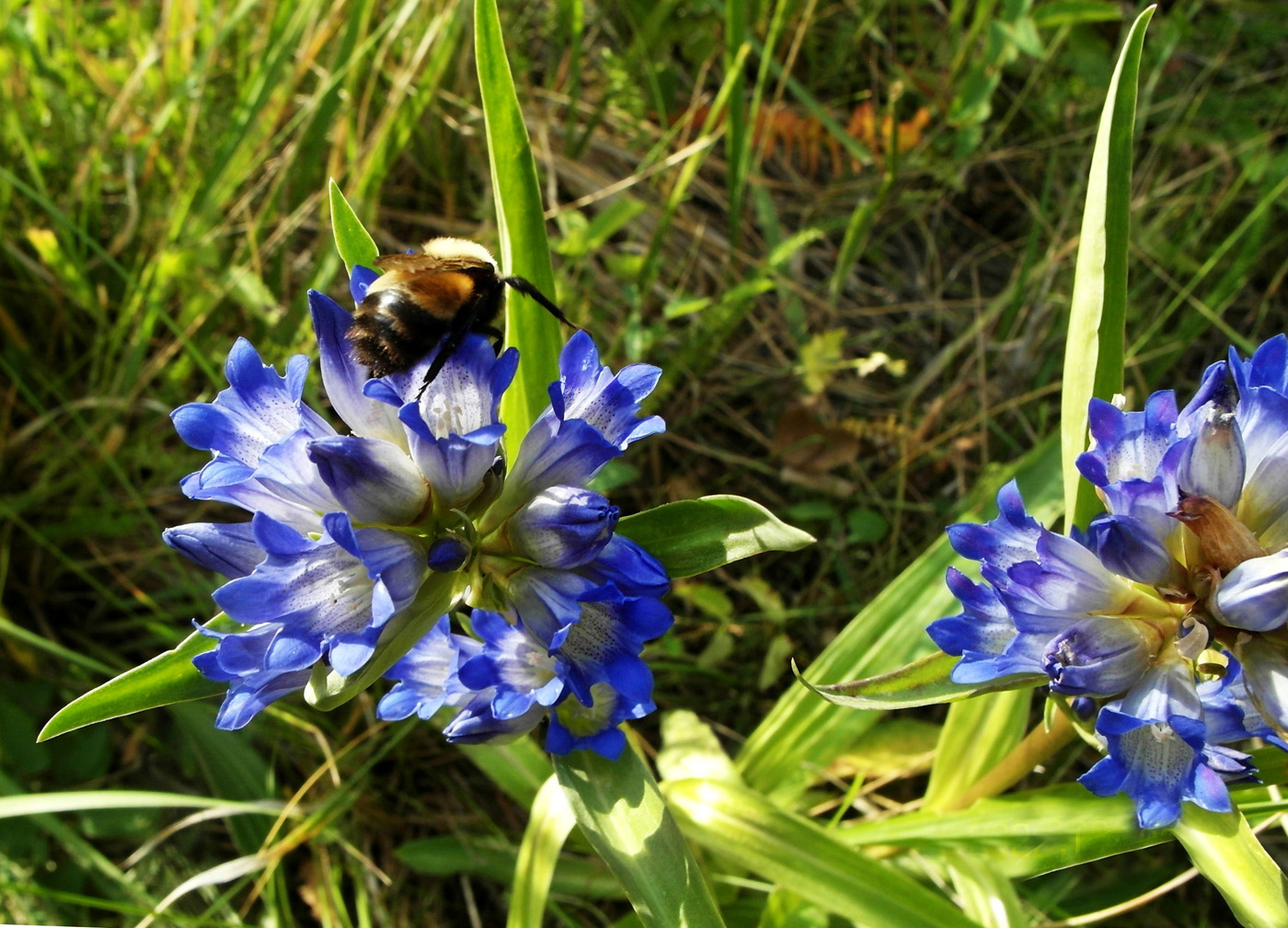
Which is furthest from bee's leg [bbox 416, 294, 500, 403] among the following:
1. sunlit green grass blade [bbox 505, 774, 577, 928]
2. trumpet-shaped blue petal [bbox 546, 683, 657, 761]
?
sunlit green grass blade [bbox 505, 774, 577, 928]

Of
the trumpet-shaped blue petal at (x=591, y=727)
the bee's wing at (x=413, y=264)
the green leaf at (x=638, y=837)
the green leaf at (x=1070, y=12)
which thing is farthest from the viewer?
the green leaf at (x=1070, y=12)

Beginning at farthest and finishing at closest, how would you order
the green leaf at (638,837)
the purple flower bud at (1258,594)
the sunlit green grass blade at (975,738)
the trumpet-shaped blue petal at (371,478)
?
the sunlit green grass blade at (975,738) → the green leaf at (638,837) → the trumpet-shaped blue petal at (371,478) → the purple flower bud at (1258,594)

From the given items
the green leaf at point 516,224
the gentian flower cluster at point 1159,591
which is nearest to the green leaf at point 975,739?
the gentian flower cluster at point 1159,591

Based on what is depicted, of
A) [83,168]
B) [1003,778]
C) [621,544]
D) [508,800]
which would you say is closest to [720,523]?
[621,544]

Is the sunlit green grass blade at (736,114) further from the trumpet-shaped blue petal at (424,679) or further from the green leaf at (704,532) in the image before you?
the trumpet-shaped blue petal at (424,679)

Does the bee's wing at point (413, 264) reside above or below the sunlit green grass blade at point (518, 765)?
above

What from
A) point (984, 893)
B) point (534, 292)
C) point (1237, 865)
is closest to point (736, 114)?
point (534, 292)

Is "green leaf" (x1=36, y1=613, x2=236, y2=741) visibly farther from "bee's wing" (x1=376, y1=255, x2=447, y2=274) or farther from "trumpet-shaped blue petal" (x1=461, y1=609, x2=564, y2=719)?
"bee's wing" (x1=376, y1=255, x2=447, y2=274)
